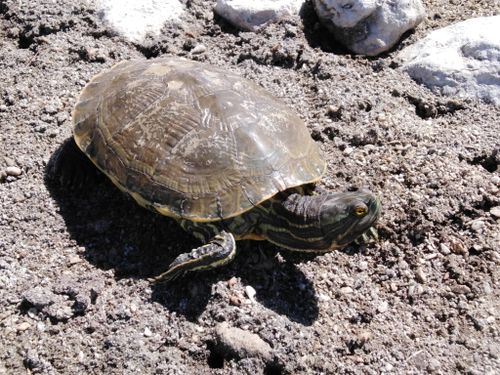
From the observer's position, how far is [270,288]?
4.38 metres

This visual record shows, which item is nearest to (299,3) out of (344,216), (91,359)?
(344,216)

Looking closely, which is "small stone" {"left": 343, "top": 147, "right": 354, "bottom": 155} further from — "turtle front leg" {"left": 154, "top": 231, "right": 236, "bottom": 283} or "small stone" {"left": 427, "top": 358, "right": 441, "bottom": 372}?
"small stone" {"left": 427, "top": 358, "right": 441, "bottom": 372}

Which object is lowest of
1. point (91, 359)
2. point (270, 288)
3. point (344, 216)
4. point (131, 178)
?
point (91, 359)

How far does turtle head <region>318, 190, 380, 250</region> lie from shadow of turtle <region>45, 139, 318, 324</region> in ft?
1.73

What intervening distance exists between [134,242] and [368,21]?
10.2 ft

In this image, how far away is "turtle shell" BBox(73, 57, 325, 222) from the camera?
4.24m

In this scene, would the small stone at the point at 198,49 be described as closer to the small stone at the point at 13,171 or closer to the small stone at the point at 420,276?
the small stone at the point at 13,171

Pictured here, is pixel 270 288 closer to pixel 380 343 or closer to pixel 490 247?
pixel 380 343

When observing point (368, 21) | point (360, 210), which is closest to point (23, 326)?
point (360, 210)

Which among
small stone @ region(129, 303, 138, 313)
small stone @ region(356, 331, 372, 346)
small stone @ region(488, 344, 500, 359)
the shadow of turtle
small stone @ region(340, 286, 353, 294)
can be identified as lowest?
small stone @ region(129, 303, 138, 313)

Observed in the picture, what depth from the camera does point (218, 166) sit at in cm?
425

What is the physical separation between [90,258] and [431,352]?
2444mm

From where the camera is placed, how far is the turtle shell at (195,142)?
424cm

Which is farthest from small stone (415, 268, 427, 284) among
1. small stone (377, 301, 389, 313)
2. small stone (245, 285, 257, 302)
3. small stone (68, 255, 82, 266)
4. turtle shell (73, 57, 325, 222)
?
small stone (68, 255, 82, 266)
